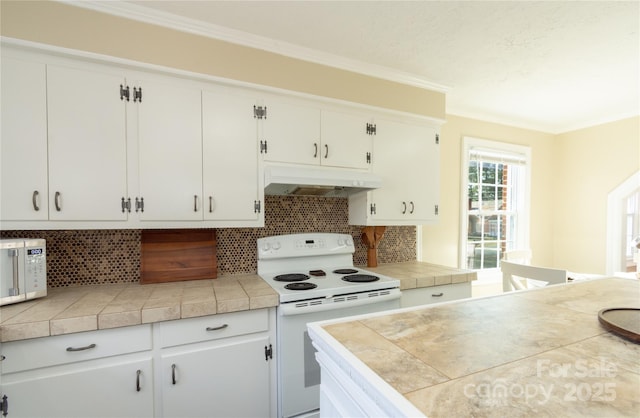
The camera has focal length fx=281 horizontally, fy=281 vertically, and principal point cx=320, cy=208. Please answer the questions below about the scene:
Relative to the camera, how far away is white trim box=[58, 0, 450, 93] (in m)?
1.63

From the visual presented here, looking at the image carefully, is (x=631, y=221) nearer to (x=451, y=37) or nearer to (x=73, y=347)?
(x=451, y=37)

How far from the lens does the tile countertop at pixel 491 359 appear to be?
1.73 ft

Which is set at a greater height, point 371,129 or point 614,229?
point 371,129

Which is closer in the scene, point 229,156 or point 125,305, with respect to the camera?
point 125,305

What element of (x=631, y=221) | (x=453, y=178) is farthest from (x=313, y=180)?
(x=631, y=221)

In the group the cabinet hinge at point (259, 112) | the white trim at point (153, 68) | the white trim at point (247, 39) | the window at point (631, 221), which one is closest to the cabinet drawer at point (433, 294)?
the white trim at point (153, 68)

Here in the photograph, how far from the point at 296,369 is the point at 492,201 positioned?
3223 millimetres

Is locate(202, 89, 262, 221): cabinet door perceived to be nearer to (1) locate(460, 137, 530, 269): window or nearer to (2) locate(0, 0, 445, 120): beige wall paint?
(2) locate(0, 0, 445, 120): beige wall paint

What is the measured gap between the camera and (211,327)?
150 cm

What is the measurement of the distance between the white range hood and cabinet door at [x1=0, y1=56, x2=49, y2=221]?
4.00 ft

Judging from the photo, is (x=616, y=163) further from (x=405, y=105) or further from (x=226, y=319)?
(x=226, y=319)

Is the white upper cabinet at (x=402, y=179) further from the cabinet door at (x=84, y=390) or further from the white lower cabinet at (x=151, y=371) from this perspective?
the cabinet door at (x=84, y=390)

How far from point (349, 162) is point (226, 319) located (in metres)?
1.42

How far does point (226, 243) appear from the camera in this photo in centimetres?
215
